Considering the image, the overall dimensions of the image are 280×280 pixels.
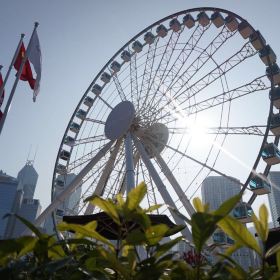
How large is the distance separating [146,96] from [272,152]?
7219 mm

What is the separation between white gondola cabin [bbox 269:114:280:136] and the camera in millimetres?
Result: 14111

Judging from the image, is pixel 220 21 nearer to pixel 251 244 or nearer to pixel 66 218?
pixel 66 218

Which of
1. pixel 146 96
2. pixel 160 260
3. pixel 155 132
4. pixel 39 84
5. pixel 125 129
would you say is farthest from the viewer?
pixel 146 96

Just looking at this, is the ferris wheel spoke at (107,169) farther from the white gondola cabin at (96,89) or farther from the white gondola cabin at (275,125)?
the white gondola cabin at (275,125)

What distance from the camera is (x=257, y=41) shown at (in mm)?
16547

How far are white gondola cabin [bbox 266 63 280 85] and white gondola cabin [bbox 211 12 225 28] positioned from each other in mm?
4042

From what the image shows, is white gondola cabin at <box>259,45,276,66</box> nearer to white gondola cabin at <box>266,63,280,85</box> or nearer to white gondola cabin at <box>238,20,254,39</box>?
white gondola cabin at <box>266,63,280,85</box>

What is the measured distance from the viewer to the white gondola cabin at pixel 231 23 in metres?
17.4

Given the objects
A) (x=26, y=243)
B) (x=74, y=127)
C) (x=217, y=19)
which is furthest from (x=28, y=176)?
(x=26, y=243)

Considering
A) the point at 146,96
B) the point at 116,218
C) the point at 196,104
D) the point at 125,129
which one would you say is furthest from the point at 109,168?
the point at 116,218

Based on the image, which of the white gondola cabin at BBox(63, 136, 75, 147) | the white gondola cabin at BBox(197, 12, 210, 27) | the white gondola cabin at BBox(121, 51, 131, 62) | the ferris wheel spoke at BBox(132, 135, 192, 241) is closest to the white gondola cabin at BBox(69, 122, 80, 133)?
the white gondola cabin at BBox(63, 136, 75, 147)

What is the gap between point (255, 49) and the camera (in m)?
16.7

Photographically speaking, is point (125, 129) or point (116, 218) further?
point (125, 129)

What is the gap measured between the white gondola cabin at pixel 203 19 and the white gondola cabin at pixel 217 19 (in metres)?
0.34
